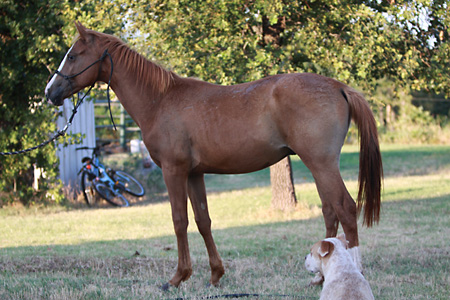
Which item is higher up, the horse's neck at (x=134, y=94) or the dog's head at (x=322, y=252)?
the horse's neck at (x=134, y=94)

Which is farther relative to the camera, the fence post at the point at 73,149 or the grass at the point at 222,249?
the fence post at the point at 73,149

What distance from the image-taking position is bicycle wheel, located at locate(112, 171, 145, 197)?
12984 millimetres

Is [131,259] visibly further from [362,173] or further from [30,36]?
[30,36]

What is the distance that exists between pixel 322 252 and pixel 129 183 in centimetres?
1030

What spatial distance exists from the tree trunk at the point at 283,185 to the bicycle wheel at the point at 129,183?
4059 millimetres

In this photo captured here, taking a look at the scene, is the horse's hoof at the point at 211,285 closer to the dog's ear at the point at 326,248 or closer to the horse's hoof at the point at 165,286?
the horse's hoof at the point at 165,286

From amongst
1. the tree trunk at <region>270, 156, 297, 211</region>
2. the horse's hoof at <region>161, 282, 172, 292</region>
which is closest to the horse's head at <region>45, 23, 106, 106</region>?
the horse's hoof at <region>161, 282, 172, 292</region>

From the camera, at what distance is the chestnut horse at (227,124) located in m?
4.52

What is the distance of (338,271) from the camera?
3.67m

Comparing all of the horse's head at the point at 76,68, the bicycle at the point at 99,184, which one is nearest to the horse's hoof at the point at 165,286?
the horse's head at the point at 76,68

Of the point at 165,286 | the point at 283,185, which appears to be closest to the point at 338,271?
the point at 165,286

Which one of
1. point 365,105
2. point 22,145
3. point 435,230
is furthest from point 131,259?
point 22,145

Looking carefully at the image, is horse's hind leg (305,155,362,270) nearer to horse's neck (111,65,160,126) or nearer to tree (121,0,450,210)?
horse's neck (111,65,160,126)

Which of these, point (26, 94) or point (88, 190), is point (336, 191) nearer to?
point (26, 94)
